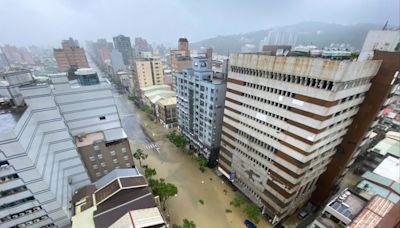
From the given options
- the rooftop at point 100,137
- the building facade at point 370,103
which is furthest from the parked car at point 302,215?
the rooftop at point 100,137

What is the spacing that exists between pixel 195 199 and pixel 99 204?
19.1 m

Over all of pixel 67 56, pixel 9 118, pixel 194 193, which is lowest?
pixel 194 193

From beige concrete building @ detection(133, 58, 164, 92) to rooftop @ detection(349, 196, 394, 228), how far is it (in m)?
91.2

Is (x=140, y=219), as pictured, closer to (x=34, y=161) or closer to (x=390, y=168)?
(x=34, y=161)

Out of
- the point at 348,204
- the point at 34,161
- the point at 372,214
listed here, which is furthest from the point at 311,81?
the point at 34,161

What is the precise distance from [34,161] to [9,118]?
6357 millimetres

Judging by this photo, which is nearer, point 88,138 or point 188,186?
point 88,138

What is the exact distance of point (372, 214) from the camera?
888 inches

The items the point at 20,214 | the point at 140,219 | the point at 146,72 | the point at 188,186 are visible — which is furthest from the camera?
the point at 146,72

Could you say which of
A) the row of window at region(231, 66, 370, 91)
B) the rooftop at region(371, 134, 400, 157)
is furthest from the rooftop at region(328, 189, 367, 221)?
the rooftop at region(371, 134, 400, 157)

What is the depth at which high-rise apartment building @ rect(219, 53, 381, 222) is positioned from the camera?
848 inches

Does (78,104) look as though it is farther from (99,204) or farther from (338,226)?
(338,226)

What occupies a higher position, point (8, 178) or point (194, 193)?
point (8, 178)

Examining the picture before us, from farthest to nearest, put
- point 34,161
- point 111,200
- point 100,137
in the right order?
point 100,137, point 111,200, point 34,161
